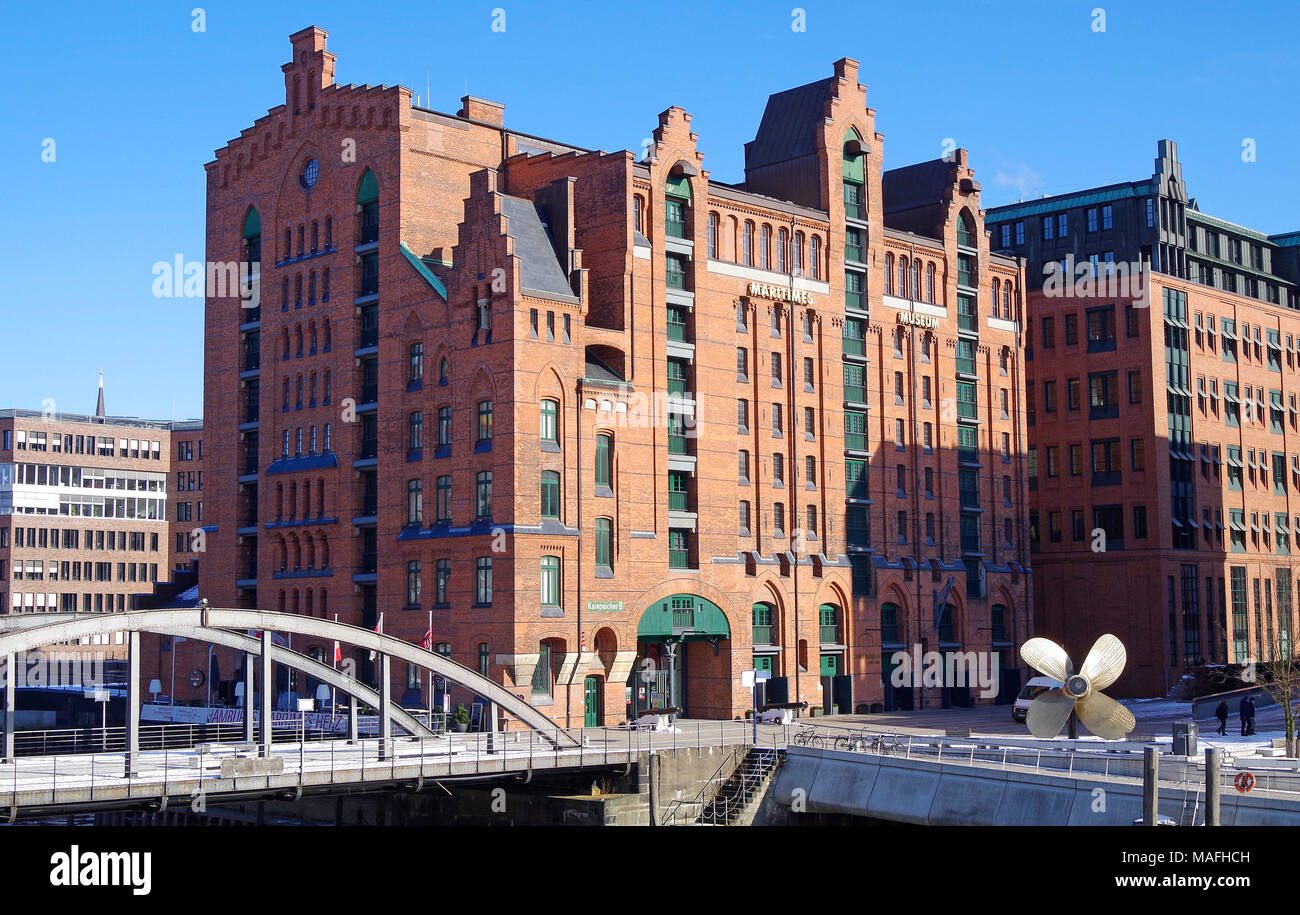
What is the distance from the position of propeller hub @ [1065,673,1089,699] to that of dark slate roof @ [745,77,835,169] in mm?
38372

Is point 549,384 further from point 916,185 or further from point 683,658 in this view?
point 916,185

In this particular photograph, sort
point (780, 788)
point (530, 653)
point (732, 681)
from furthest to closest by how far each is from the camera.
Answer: point (732, 681), point (530, 653), point (780, 788)

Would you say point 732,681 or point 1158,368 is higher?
point 1158,368

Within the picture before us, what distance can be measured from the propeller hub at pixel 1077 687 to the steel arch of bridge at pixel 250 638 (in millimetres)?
15202

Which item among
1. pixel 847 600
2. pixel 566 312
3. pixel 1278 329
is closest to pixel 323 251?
pixel 566 312

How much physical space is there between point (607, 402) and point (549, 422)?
305 cm

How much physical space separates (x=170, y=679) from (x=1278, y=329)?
7063cm

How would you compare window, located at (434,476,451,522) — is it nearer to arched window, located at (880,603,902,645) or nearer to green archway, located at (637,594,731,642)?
green archway, located at (637,594,731,642)

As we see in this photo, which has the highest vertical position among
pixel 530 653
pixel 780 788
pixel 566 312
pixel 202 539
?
pixel 566 312

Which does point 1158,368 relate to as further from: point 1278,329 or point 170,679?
point 170,679

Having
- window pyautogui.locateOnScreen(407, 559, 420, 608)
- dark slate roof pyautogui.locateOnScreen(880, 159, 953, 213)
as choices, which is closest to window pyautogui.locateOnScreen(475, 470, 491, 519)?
window pyautogui.locateOnScreen(407, 559, 420, 608)

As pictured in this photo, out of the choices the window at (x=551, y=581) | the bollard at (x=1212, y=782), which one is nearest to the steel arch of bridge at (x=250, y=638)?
the window at (x=551, y=581)

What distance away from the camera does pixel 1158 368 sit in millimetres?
89188

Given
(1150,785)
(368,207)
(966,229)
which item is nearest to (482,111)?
(368,207)
